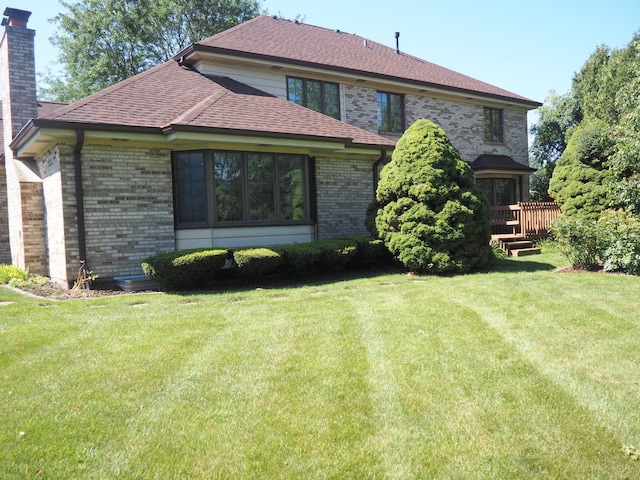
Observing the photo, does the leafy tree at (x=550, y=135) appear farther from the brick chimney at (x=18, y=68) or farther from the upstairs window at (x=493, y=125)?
the brick chimney at (x=18, y=68)

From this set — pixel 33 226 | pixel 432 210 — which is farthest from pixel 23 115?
pixel 432 210

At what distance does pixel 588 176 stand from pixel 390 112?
6.81m

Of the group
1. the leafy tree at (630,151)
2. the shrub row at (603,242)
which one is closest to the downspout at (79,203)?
the shrub row at (603,242)

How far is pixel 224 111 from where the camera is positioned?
10898 millimetres

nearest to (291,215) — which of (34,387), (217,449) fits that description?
(34,387)

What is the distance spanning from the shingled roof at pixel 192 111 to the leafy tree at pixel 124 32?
1710 centimetres

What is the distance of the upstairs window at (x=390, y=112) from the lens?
16.7 m

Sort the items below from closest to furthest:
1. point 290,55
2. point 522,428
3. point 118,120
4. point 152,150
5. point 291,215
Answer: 1. point 522,428
2. point 118,120
3. point 152,150
4. point 291,215
5. point 290,55

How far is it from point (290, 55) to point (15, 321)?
36.1 ft

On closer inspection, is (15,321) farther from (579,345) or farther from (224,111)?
(579,345)

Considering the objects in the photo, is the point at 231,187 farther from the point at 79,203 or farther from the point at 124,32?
the point at 124,32

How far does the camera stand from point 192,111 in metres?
10.5

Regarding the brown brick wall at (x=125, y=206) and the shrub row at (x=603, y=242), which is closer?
the shrub row at (x=603, y=242)

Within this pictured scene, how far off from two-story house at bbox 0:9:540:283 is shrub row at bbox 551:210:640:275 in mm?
5149
